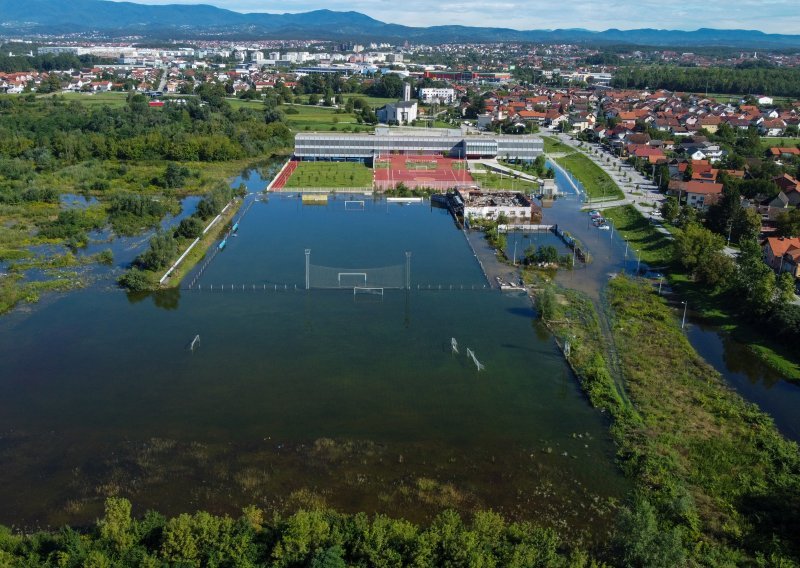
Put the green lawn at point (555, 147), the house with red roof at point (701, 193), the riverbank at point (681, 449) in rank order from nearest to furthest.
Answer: the riverbank at point (681, 449) < the house with red roof at point (701, 193) < the green lawn at point (555, 147)

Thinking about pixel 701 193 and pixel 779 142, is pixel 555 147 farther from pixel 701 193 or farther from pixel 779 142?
pixel 701 193

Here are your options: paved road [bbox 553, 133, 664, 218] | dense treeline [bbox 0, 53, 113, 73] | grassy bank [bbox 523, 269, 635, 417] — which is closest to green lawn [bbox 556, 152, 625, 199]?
paved road [bbox 553, 133, 664, 218]

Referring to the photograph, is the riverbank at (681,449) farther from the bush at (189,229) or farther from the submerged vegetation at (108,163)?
the submerged vegetation at (108,163)

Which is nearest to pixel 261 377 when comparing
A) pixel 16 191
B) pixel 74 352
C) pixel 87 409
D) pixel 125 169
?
pixel 87 409

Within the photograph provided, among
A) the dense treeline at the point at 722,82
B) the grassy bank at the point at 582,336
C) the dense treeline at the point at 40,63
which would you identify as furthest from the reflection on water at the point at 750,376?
the dense treeline at the point at 40,63

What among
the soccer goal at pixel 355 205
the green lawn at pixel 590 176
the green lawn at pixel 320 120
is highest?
the green lawn at pixel 320 120

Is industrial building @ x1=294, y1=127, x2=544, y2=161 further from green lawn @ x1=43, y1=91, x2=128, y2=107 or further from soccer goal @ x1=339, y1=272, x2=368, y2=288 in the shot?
green lawn @ x1=43, y1=91, x2=128, y2=107
